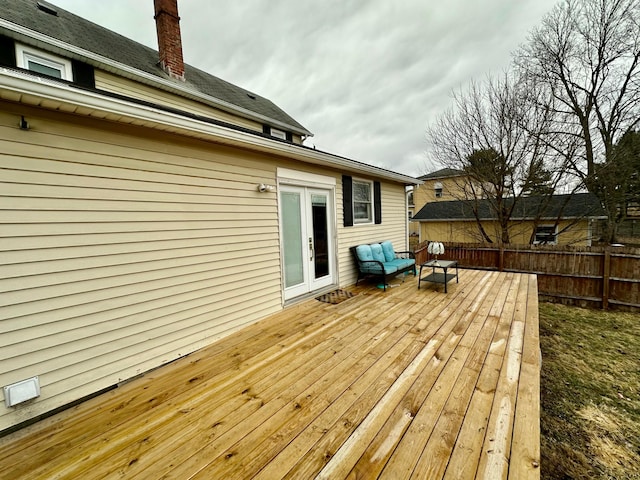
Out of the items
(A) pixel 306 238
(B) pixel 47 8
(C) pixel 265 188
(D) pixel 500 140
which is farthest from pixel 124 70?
(D) pixel 500 140

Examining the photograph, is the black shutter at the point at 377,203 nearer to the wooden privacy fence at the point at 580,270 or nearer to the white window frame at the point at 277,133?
the wooden privacy fence at the point at 580,270

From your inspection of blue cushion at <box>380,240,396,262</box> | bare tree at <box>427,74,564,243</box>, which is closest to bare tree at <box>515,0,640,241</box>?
bare tree at <box>427,74,564,243</box>

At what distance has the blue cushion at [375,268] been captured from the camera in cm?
543

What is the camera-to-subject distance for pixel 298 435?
1761 millimetres

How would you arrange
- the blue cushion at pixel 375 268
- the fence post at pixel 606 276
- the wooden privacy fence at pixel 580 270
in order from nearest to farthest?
the blue cushion at pixel 375 268 → the wooden privacy fence at pixel 580 270 → the fence post at pixel 606 276

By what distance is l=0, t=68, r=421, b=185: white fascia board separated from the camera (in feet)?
6.09

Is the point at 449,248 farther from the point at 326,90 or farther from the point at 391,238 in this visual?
the point at 326,90

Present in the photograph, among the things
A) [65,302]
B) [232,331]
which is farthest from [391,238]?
[65,302]

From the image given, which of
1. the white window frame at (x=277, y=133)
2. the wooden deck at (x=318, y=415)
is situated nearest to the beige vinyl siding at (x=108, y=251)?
the wooden deck at (x=318, y=415)

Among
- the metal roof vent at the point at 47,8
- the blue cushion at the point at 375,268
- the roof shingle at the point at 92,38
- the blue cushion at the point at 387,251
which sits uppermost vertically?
the metal roof vent at the point at 47,8

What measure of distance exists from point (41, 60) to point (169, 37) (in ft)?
9.87

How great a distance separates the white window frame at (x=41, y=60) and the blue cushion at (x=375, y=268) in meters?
7.19

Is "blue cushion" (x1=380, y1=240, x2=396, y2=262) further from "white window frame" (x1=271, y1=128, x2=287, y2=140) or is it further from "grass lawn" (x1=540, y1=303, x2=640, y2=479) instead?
"white window frame" (x1=271, y1=128, x2=287, y2=140)

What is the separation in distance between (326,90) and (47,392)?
12421 mm
